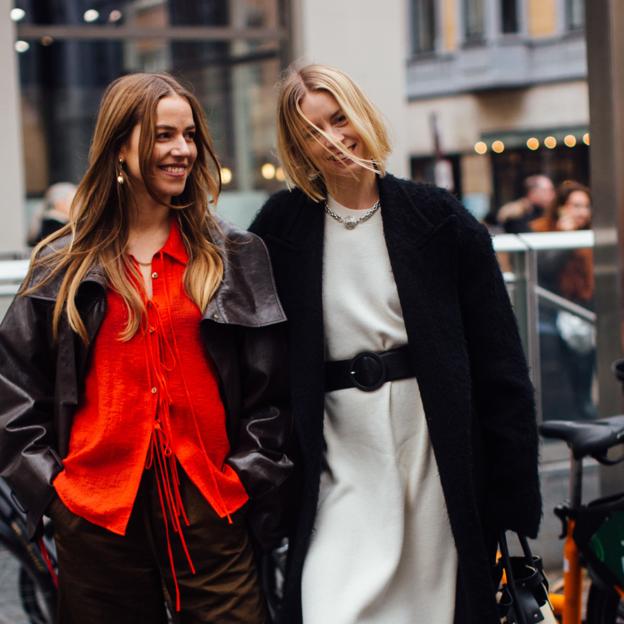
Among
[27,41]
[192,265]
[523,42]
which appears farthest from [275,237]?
[523,42]

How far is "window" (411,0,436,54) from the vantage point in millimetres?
31141

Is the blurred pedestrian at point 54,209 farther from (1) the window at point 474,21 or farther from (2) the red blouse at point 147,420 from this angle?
(1) the window at point 474,21

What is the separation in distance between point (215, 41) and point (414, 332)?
7.78 meters

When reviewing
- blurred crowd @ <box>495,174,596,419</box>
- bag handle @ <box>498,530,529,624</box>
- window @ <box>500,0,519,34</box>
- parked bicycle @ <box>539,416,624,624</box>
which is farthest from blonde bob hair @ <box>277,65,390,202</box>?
window @ <box>500,0,519,34</box>

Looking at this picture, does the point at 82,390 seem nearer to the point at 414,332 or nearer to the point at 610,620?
the point at 414,332

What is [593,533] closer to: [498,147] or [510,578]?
[510,578]

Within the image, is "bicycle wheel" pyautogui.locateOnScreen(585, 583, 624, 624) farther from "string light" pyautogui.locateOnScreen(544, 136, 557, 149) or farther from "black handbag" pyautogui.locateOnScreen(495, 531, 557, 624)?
"string light" pyautogui.locateOnScreen(544, 136, 557, 149)

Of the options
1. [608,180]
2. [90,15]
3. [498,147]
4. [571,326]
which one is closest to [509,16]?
[498,147]

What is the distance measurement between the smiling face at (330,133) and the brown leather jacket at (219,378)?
0.32m

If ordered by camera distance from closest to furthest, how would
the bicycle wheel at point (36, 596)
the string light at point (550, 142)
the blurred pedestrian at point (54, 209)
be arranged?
the bicycle wheel at point (36, 596), the blurred pedestrian at point (54, 209), the string light at point (550, 142)

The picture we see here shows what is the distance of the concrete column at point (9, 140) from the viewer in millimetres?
8852

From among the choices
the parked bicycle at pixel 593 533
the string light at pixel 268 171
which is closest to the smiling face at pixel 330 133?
the parked bicycle at pixel 593 533

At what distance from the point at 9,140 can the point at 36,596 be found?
518 cm

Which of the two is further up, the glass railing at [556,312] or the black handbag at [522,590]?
the glass railing at [556,312]
